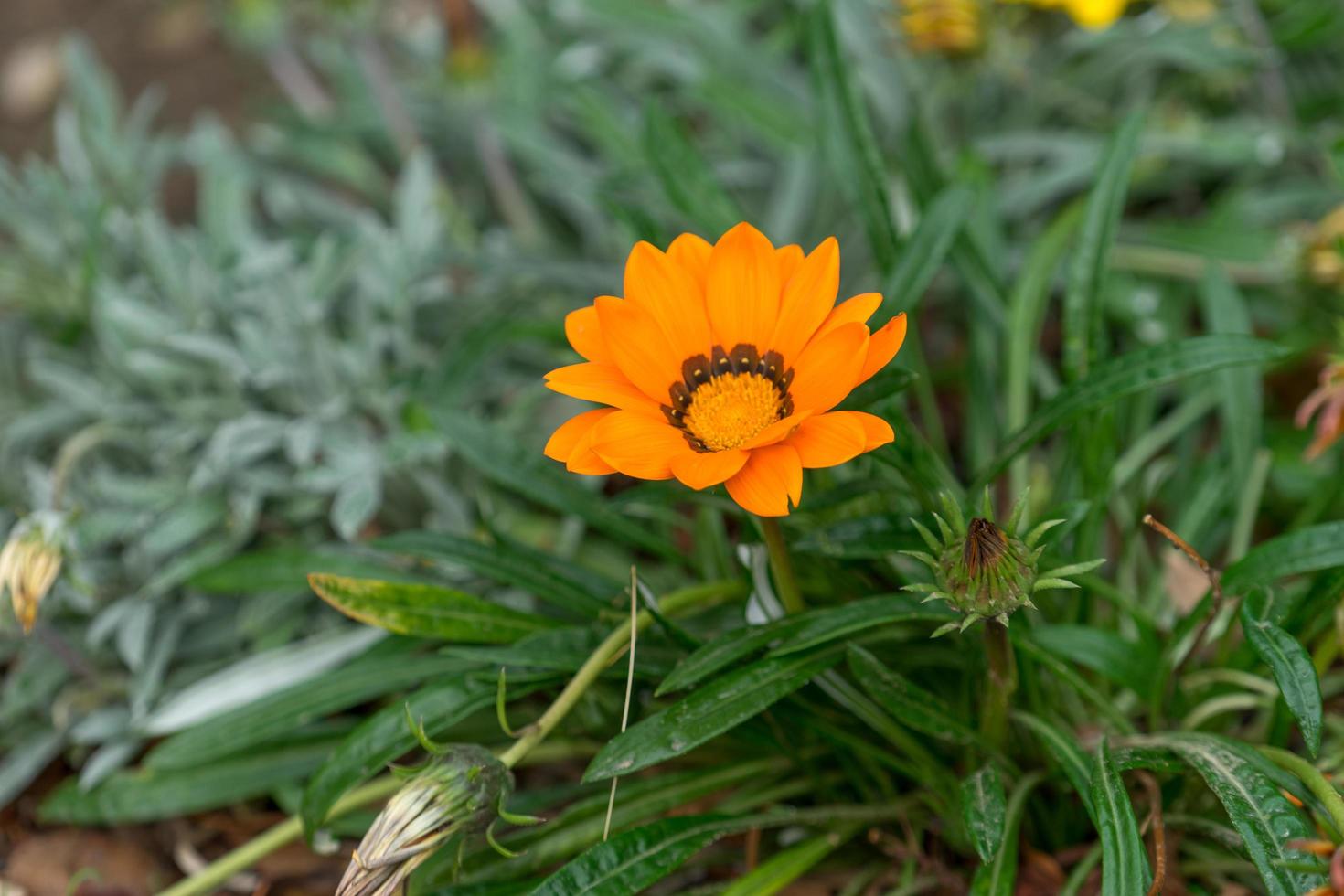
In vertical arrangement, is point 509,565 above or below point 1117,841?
above

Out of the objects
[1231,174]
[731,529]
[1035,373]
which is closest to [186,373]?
[731,529]

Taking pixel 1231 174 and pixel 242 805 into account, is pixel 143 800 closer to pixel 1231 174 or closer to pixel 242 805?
pixel 242 805

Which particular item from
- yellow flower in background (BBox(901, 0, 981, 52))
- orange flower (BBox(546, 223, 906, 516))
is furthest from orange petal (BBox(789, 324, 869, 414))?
yellow flower in background (BBox(901, 0, 981, 52))

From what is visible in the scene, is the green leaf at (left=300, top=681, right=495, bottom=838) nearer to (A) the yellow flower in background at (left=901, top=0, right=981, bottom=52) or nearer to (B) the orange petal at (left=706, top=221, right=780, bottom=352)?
(B) the orange petal at (left=706, top=221, right=780, bottom=352)

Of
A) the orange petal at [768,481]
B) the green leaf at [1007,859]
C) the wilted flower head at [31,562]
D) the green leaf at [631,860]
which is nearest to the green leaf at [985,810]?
the green leaf at [1007,859]

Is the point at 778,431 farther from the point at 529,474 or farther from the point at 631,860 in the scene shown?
the point at 529,474

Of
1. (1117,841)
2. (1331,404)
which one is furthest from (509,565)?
(1331,404)

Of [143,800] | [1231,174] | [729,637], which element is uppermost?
[729,637]
